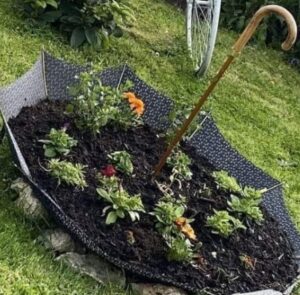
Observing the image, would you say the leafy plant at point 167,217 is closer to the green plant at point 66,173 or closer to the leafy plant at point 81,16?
the green plant at point 66,173

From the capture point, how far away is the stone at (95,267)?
351 centimetres

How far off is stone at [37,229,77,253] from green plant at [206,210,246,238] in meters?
0.69

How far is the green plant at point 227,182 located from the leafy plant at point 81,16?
2.00 metres

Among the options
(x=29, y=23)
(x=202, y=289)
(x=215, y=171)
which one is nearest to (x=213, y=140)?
(x=215, y=171)

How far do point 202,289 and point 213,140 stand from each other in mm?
1278

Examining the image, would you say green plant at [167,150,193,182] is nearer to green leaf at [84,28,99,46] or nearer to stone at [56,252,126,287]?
stone at [56,252,126,287]

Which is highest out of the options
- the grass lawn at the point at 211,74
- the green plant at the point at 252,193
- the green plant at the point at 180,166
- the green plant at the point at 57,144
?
the green plant at the point at 252,193

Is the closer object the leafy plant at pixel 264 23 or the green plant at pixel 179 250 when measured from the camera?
the green plant at pixel 179 250

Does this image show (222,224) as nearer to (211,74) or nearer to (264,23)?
(211,74)

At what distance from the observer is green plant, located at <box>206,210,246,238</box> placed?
387 cm

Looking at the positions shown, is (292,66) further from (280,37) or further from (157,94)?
(157,94)

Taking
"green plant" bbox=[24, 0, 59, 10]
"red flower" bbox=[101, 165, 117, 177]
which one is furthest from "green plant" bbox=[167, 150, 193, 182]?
"green plant" bbox=[24, 0, 59, 10]

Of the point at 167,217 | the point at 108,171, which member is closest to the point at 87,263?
the point at 167,217

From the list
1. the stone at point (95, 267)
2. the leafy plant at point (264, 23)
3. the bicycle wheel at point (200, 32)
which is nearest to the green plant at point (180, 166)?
the stone at point (95, 267)
